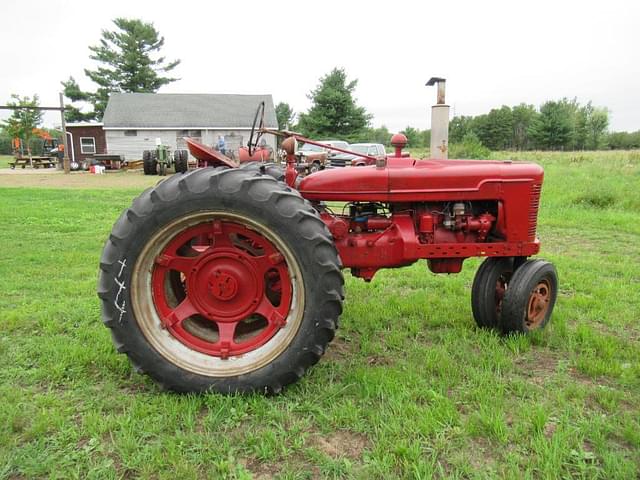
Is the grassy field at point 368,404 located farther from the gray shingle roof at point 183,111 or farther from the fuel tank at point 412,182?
the gray shingle roof at point 183,111

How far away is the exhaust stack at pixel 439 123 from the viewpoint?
13.5ft

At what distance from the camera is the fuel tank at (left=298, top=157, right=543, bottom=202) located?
3100 millimetres

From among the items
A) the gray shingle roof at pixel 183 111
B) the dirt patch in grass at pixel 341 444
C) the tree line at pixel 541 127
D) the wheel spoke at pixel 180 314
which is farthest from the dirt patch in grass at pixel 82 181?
the tree line at pixel 541 127

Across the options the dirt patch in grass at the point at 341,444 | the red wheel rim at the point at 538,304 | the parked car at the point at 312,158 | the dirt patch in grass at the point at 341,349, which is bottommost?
the dirt patch in grass at the point at 341,444

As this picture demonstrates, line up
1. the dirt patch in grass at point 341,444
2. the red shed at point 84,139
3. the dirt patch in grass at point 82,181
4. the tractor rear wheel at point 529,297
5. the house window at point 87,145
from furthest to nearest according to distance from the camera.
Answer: the house window at point 87,145 → the red shed at point 84,139 → the dirt patch in grass at point 82,181 → the tractor rear wheel at point 529,297 → the dirt patch in grass at point 341,444

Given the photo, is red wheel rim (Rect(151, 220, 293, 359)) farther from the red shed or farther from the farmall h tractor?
the red shed

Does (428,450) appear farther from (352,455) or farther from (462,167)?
(462,167)

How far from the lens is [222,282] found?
108 inches

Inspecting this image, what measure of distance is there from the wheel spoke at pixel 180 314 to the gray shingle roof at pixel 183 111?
26.3 meters

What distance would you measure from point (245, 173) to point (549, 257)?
15.0ft

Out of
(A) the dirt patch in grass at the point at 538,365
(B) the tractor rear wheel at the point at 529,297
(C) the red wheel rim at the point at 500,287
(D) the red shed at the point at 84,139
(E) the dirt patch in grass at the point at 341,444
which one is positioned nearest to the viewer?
(E) the dirt patch in grass at the point at 341,444

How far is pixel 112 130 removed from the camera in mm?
28094

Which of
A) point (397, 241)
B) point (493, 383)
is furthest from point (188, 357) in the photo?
point (493, 383)

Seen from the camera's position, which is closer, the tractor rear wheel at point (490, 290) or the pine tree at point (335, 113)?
the tractor rear wheel at point (490, 290)
